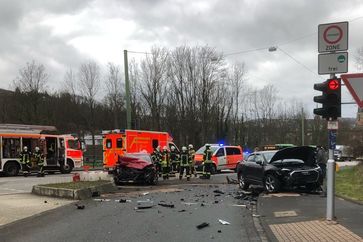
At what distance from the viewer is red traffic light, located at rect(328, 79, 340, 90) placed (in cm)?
1028

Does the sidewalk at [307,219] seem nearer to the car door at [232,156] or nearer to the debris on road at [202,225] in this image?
the debris on road at [202,225]

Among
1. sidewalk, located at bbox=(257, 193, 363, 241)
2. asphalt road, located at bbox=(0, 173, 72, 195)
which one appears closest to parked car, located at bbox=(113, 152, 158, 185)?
asphalt road, located at bbox=(0, 173, 72, 195)

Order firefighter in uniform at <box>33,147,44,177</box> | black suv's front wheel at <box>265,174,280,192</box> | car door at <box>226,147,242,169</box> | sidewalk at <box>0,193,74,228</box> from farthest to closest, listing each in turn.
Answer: car door at <box>226,147,242,169</box> < firefighter in uniform at <box>33,147,44,177</box> < black suv's front wheel at <box>265,174,280,192</box> < sidewalk at <box>0,193,74,228</box>

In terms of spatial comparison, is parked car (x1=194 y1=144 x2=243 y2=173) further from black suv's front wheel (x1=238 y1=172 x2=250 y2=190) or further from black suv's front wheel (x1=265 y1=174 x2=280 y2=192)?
black suv's front wheel (x1=265 y1=174 x2=280 y2=192)

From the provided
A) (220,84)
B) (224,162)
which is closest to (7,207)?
(224,162)

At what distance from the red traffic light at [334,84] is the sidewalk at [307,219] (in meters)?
2.78

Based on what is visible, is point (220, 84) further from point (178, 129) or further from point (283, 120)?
point (283, 120)

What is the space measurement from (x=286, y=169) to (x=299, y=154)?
1082mm

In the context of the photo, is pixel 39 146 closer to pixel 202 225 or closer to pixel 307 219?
pixel 202 225

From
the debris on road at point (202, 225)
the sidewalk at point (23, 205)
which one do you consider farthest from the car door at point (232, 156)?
the debris on road at point (202, 225)

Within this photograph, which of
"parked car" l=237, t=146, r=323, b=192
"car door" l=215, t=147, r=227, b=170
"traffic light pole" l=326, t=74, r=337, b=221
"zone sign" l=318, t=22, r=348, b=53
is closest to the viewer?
"traffic light pole" l=326, t=74, r=337, b=221

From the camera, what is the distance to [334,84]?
1029cm

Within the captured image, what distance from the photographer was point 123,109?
61.9m

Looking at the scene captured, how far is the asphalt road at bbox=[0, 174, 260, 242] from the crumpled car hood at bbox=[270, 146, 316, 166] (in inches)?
111
